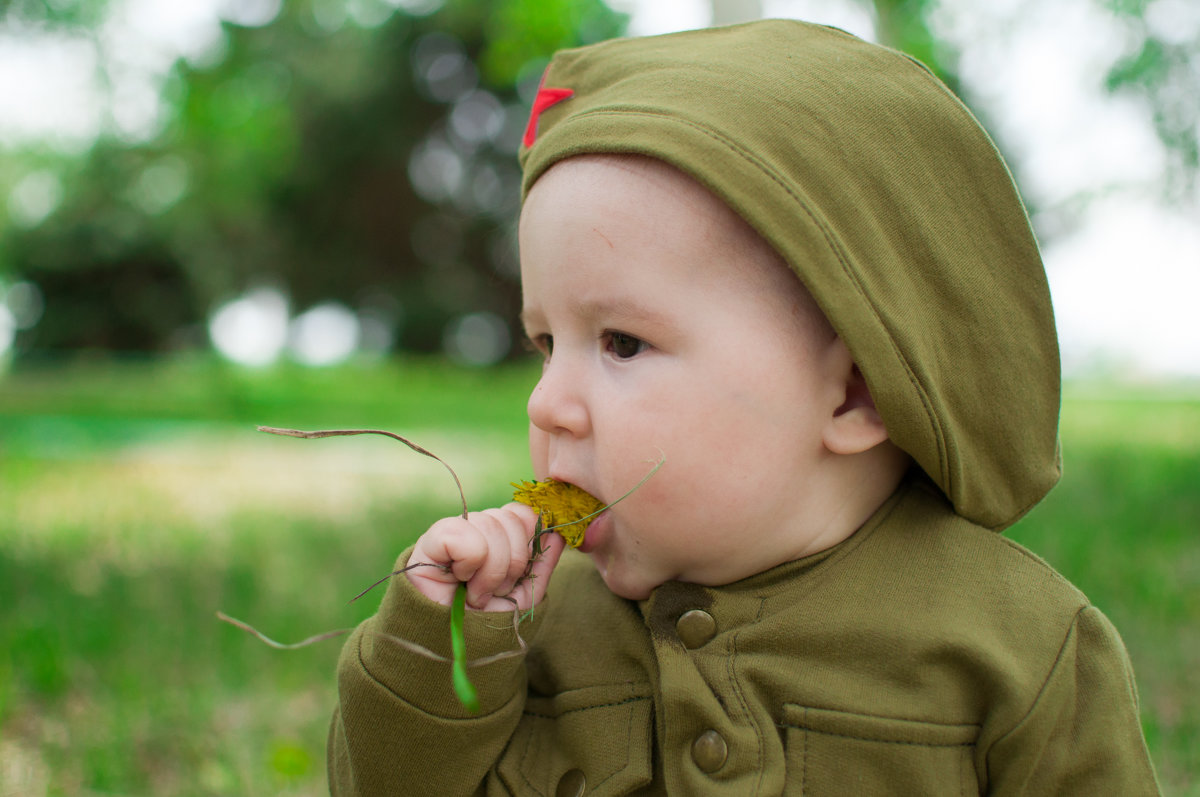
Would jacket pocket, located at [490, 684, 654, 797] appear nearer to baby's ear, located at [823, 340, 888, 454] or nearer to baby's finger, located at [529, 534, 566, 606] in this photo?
baby's finger, located at [529, 534, 566, 606]

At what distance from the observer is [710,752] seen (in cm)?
133

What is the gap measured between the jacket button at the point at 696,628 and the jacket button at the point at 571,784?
0.26 metres

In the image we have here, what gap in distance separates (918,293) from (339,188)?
2087cm

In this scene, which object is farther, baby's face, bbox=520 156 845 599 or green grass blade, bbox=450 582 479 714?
baby's face, bbox=520 156 845 599

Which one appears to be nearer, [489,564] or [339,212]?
[489,564]

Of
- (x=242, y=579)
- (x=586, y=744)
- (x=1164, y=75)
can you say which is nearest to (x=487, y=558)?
(x=586, y=744)

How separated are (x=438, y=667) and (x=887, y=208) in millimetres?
877

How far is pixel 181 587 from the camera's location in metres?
3.31

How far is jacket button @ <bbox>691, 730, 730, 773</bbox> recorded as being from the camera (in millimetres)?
1330

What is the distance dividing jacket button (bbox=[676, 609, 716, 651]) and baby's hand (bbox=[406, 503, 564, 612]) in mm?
209

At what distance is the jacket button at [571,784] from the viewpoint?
4.76ft

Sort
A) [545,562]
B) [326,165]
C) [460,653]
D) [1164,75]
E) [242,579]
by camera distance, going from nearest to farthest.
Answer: [460,653] < [545,562] < [242,579] < [1164,75] < [326,165]

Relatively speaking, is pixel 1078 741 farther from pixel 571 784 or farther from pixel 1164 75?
pixel 1164 75

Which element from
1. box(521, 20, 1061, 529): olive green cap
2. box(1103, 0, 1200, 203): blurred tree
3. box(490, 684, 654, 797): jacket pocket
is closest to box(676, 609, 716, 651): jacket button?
box(490, 684, 654, 797): jacket pocket
